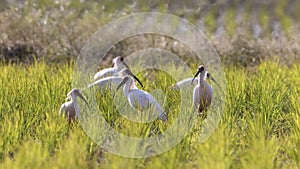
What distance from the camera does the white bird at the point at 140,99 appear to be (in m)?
4.98

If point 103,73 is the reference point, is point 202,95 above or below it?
below

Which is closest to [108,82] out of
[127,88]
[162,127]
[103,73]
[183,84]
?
[127,88]

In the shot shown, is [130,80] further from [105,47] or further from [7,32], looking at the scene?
[7,32]

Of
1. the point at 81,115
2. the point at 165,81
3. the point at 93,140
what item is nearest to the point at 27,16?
the point at 165,81

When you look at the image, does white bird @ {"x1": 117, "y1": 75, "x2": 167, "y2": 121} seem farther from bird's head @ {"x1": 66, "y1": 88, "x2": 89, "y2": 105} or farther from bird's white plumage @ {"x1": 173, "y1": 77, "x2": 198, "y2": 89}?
bird's white plumage @ {"x1": 173, "y1": 77, "x2": 198, "y2": 89}

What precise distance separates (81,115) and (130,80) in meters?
0.70

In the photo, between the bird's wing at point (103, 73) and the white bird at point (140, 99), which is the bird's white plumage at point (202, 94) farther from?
the bird's wing at point (103, 73)

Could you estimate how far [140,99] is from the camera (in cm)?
517

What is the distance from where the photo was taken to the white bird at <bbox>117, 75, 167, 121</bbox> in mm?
4984

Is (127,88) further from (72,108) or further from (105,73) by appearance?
(105,73)

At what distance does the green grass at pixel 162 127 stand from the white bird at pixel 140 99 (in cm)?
18

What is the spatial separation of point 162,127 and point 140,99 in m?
0.65

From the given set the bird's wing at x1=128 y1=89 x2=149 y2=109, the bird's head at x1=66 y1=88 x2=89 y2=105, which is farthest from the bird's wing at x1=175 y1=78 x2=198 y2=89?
the bird's head at x1=66 y1=88 x2=89 y2=105

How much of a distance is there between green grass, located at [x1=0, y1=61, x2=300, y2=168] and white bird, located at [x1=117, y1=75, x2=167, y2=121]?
18cm
